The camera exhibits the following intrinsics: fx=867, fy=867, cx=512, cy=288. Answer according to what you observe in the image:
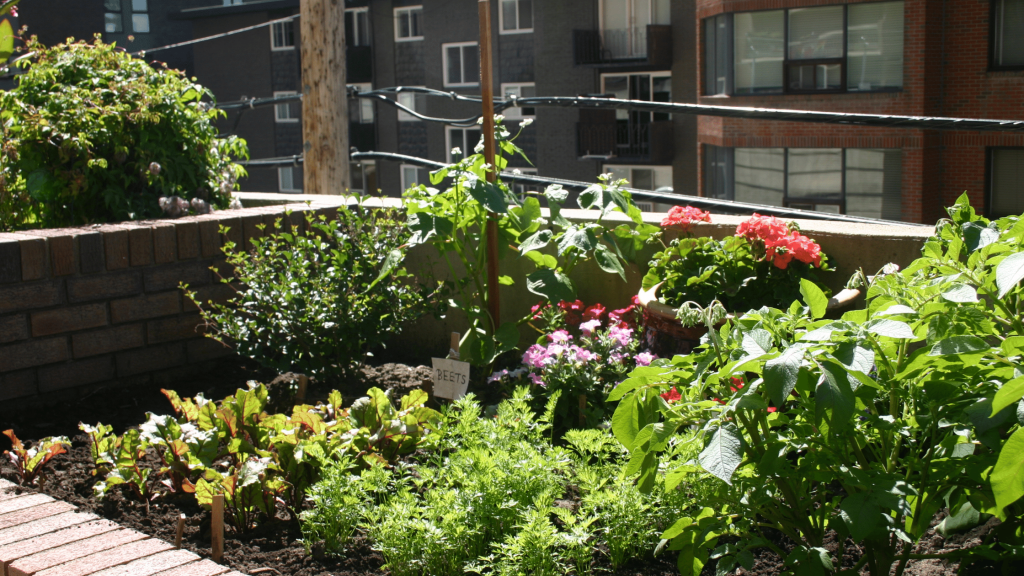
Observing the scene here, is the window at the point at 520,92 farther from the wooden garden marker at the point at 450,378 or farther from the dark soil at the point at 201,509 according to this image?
the wooden garden marker at the point at 450,378

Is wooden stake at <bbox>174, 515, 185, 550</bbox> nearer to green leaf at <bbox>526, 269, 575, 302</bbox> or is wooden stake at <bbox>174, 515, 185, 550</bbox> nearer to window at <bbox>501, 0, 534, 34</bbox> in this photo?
green leaf at <bbox>526, 269, 575, 302</bbox>

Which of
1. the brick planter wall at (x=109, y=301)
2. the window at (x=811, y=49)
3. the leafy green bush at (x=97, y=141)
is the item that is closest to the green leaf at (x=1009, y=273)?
the brick planter wall at (x=109, y=301)

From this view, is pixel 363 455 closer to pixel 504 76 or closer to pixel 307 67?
pixel 307 67

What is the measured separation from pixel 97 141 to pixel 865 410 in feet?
11.2

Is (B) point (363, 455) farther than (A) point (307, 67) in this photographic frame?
No

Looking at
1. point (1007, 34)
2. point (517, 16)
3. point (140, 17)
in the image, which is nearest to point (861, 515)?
point (1007, 34)

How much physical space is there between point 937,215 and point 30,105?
14.7 metres

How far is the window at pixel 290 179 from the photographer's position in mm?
27797

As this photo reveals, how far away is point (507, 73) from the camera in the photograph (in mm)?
23188

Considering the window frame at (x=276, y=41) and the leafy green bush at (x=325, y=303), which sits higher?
the window frame at (x=276, y=41)

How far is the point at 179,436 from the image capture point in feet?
8.31

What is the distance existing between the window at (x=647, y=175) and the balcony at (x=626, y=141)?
0.55m

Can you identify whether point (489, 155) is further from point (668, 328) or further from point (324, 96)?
point (324, 96)

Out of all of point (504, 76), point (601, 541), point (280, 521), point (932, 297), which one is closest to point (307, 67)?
point (280, 521)
